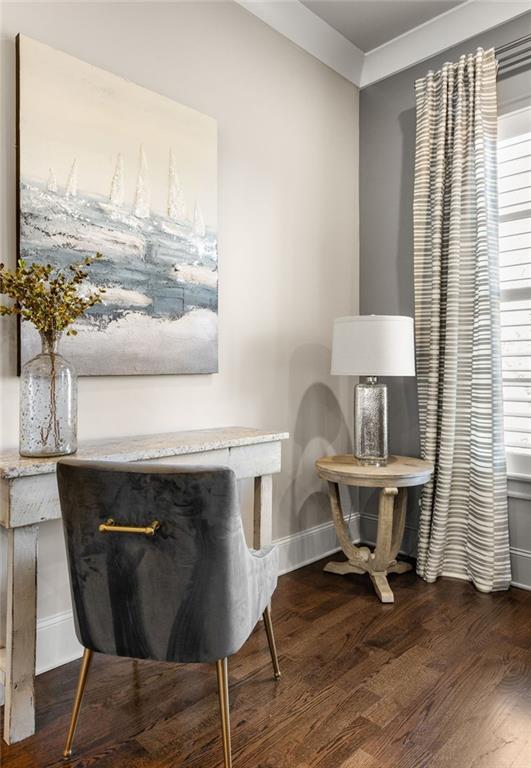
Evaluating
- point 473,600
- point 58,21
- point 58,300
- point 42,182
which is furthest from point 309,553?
point 58,21

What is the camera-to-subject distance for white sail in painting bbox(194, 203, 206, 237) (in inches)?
91.8

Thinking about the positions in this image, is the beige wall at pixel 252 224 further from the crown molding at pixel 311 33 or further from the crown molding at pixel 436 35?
the crown molding at pixel 436 35

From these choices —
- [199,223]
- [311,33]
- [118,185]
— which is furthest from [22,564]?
[311,33]

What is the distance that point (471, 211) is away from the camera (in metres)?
2.68

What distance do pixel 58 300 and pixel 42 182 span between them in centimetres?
47

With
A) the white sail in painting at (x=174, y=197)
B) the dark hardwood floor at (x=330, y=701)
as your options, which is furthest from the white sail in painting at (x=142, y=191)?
the dark hardwood floor at (x=330, y=701)

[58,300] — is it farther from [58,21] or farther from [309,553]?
[309,553]

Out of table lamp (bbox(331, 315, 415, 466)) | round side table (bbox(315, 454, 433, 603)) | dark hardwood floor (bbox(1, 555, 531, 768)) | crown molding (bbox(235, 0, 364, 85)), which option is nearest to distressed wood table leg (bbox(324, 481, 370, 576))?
round side table (bbox(315, 454, 433, 603))

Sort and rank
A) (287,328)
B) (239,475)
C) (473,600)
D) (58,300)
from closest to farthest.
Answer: (58,300), (239,475), (473,600), (287,328)

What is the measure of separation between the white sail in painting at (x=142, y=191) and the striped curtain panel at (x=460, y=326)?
152 centimetres

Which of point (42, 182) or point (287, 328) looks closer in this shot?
point (42, 182)

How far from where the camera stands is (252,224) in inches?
105

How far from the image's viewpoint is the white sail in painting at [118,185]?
2.05 meters

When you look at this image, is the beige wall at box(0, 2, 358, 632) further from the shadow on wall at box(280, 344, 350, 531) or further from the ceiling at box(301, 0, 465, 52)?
the ceiling at box(301, 0, 465, 52)
